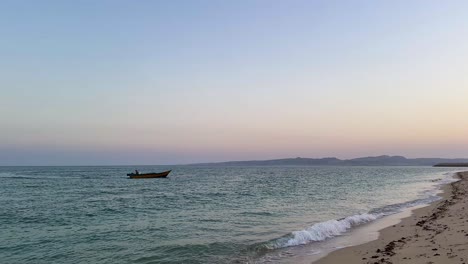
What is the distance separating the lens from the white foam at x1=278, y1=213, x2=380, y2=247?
14.8 m

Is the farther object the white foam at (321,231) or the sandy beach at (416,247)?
the white foam at (321,231)

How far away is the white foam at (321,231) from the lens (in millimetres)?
14824

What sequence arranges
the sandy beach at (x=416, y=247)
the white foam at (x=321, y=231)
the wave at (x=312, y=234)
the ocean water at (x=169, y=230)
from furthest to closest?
the white foam at (x=321, y=231)
the wave at (x=312, y=234)
the ocean water at (x=169, y=230)
the sandy beach at (x=416, y=247)

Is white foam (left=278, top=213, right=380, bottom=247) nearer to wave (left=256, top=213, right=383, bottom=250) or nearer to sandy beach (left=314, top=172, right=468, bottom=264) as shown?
wave (left=256, top=213, right=383, bottom=250)

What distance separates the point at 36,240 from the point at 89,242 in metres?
2.57

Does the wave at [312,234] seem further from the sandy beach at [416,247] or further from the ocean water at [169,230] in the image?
the sandy beach at [416,247]

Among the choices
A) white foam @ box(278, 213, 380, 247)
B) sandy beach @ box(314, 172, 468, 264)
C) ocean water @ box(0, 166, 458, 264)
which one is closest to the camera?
sandy beach @ box(314, 172, 468, 264)

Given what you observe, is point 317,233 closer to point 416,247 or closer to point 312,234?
point 312,234

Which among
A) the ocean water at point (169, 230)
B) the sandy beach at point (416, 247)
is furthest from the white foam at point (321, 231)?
the sandy beach at point (416, 247)

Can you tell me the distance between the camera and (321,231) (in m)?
16.1

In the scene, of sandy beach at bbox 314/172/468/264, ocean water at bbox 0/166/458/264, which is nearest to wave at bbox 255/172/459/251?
ocean water at bbox 0/166/458/264

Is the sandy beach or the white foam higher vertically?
the sandy beach

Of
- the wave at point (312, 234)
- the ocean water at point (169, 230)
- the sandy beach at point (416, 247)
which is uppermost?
the sandy beach at point (416, 247)

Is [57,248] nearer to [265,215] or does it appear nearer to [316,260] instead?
[316,260]
